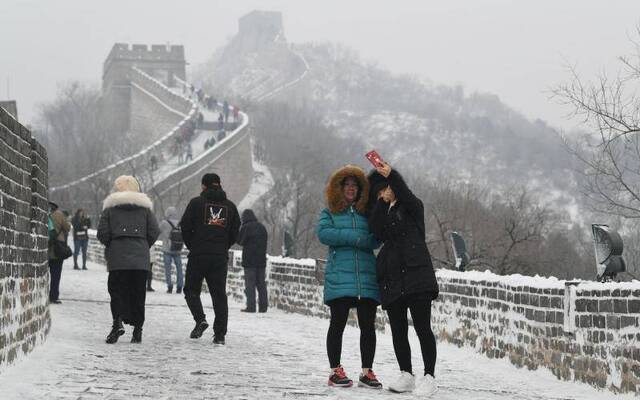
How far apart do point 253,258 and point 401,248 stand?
8.24 m

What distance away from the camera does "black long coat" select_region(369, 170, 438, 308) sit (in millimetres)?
7168

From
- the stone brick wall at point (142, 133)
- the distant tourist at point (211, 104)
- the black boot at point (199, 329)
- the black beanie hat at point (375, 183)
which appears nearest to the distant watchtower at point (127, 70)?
the stone brick wall at point (142, 133)

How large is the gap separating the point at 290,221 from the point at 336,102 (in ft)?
440

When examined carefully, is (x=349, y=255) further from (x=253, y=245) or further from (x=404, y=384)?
(x=253, y=245)

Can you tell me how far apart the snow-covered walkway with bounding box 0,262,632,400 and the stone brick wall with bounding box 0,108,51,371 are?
0.62 ft

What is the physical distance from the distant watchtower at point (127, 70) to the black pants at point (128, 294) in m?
81.4

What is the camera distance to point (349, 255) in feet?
24.5

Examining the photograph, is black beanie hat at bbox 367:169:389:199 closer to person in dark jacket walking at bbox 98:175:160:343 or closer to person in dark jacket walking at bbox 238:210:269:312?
person in dark jacket walking at bbox 98:175:160:343

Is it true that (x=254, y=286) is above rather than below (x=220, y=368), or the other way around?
above

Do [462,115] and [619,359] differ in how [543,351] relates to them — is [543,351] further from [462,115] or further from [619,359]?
[462,115]

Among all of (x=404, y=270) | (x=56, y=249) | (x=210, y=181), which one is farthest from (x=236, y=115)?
(x=404, y=270)

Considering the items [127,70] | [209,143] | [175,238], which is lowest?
[175,238]

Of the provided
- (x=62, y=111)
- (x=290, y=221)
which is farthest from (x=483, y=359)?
(x=62, y=111)

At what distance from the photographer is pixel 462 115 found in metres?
185
